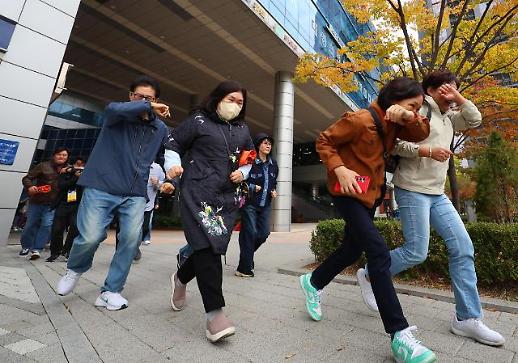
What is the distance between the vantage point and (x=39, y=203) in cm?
550

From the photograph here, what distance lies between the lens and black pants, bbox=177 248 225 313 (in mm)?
2044

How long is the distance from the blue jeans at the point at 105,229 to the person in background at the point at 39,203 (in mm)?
3279

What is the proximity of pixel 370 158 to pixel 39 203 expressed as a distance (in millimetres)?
5708

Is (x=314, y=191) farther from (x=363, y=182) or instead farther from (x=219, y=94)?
(x=363, y=182)

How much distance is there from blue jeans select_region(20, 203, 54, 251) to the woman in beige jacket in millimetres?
5473

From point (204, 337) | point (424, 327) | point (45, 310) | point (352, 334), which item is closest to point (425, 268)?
point (424, 327)

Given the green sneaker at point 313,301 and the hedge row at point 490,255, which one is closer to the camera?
the green sneaker at point 313,301

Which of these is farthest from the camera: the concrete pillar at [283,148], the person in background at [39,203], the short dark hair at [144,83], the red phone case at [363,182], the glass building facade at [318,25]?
the concrete pillar at [283,148]

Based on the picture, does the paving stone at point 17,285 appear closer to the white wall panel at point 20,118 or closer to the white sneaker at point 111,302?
the white sneaker at point 111,302

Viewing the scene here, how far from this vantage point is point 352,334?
7.12ft

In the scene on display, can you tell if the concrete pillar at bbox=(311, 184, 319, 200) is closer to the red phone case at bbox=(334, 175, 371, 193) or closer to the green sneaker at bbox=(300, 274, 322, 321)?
the green sneaker at bbox=(300, 274, 322, 321)

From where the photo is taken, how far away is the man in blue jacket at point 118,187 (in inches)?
104

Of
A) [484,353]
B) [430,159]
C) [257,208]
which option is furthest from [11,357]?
[257,208]

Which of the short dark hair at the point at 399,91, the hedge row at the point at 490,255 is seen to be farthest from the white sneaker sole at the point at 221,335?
the hedge row at the point at 490,255
